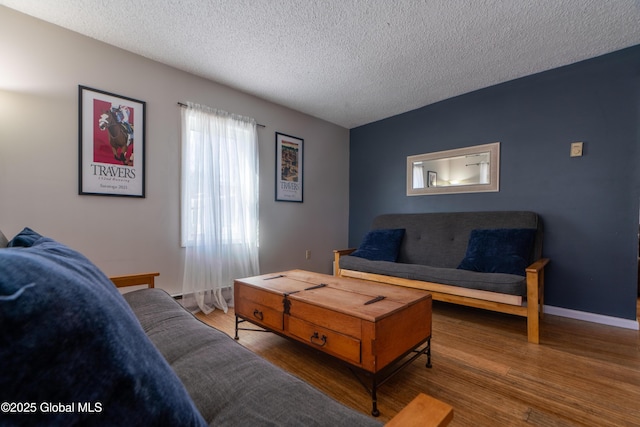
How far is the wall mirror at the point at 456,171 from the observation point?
302 cm

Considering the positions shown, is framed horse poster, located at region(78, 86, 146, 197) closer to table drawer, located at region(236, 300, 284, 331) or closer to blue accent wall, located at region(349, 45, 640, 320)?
table drawer, located at region(236, 300, 284, 331)

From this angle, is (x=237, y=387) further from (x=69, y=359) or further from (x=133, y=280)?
(x=133, y=280)

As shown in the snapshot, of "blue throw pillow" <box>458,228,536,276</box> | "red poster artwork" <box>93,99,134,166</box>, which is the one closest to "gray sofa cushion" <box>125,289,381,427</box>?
"red poster artwork" <box>93,99,134,166</box>

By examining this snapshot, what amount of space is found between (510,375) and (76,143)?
3385 millimetres

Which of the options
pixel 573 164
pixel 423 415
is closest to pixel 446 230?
pixel 573 164

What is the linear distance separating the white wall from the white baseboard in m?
2.99

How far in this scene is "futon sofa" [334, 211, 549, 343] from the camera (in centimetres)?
210

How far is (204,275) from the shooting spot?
273cm

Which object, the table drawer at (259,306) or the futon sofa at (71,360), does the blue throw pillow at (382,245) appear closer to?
the table drawer at (259,306)

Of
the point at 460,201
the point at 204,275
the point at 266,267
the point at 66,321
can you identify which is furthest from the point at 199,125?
the point at 460,201

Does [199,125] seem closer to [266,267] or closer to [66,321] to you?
[266,267]

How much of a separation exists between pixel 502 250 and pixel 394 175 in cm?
174

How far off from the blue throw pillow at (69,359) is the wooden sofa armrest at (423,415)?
416 millimetres

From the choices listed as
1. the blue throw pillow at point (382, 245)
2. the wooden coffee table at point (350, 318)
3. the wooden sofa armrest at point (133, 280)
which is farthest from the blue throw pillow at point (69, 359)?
the blue throw pillow at point (382, 245)
